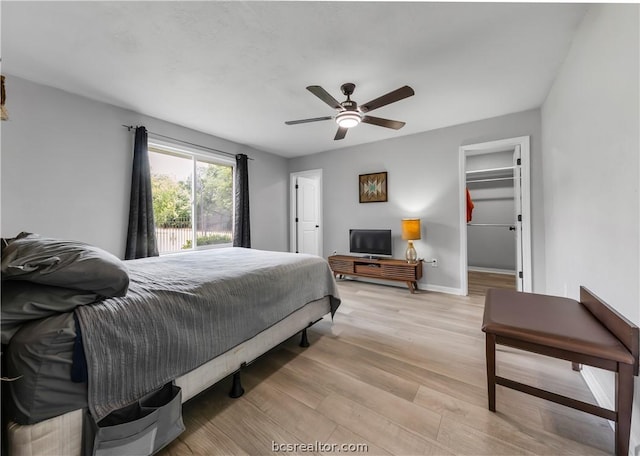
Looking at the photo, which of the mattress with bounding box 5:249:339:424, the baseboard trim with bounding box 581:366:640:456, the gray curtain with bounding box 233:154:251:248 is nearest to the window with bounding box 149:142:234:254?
the gray curtain with bounding box 233:154:251:248

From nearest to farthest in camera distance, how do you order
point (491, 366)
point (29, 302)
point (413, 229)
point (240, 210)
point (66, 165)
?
point (29, 302) → point (491, 366) → point (66, 165) → point (413, 229) → point (240, 210)

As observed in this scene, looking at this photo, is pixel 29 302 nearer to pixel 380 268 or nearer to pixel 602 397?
pixel 602 397

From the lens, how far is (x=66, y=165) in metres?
2.48

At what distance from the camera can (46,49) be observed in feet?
6.16

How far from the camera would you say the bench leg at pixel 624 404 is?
103 centimetres

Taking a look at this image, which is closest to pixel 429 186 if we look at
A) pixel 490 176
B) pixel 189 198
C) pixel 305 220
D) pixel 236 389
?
pixel 490 176

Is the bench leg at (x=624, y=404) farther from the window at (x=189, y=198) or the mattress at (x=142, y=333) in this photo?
the window at (x=189, y=198)

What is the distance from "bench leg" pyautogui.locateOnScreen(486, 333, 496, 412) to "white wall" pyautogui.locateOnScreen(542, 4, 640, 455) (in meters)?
0.53

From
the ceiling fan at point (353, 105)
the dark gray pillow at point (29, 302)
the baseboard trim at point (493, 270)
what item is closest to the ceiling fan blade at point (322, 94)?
the ceiling fan at point (353, 105)

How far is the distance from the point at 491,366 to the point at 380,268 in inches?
98.5

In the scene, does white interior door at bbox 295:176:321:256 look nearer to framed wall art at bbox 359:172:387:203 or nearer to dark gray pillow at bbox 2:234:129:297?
framed wall art at bbox 359:172:387:203

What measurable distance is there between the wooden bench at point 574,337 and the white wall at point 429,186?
6.62 ft

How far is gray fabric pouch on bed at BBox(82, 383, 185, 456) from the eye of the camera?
0.91 m

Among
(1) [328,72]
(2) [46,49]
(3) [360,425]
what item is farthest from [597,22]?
(2) [46,49]
